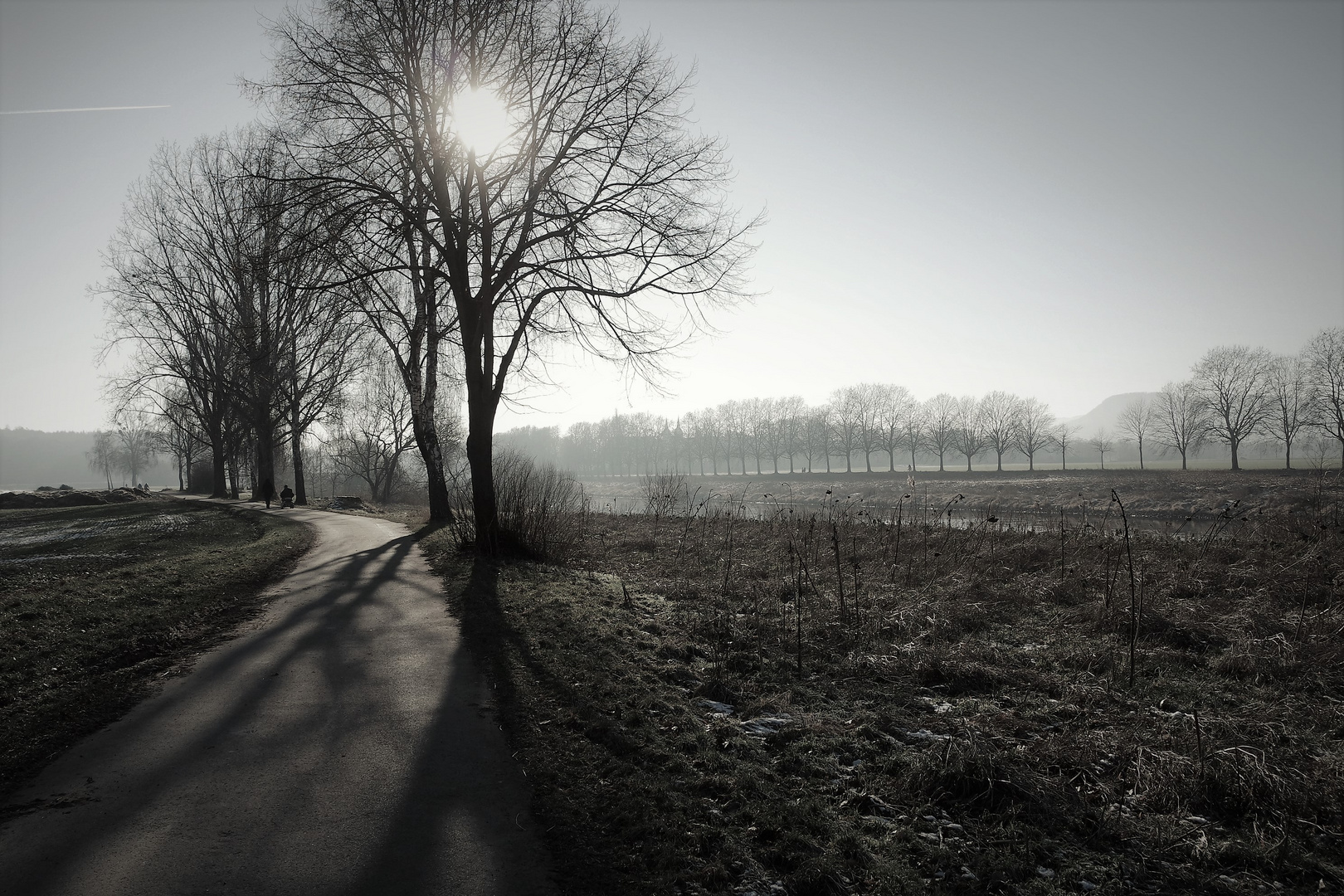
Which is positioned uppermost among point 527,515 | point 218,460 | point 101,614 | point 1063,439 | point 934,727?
point 1063,439

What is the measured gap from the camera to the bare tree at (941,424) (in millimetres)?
80625

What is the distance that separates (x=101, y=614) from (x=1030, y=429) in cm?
8545

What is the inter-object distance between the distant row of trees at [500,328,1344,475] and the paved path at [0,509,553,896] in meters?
30.8

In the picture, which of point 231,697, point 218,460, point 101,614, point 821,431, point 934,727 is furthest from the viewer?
point 821,431

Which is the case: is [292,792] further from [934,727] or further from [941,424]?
[941,424]

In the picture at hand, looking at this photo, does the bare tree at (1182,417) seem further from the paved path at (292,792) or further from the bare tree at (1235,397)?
the paved path at (292,792)

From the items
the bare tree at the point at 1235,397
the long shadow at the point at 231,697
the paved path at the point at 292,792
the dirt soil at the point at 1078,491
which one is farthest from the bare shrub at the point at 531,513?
the bare tree at the point at 1235,397

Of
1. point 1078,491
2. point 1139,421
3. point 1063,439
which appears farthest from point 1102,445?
point 1078,491

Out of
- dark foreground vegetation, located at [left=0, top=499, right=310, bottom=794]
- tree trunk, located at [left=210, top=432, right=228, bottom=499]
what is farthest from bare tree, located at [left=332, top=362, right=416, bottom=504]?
dark foreground vegetation, located at [left=0, top=499, right=310, bottom=794]

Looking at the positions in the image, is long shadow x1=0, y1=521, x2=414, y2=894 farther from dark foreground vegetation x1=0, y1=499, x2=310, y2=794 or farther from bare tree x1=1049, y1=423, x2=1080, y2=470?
bare tree x1=1049, y1=423, x2=1080, y2=470

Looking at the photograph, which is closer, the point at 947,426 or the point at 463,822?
the point at 463,822

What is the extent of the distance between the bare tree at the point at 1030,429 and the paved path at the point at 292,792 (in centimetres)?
8100

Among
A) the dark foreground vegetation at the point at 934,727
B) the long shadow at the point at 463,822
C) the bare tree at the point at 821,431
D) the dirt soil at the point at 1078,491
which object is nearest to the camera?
the long shadow at the point at 463,822

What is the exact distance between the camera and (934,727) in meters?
4.90
